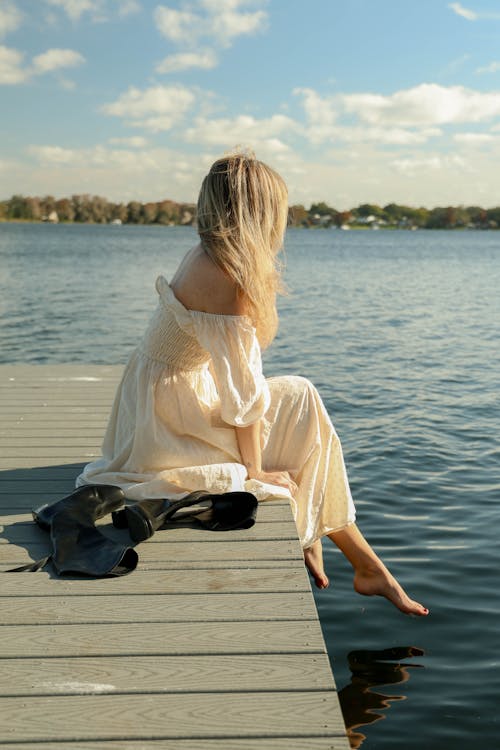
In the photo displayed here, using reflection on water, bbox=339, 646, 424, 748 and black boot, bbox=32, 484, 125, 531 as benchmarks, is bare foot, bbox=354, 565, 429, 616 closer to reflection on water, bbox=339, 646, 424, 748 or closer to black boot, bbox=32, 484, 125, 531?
reflection on water, bbox=339, 646, 424, 748

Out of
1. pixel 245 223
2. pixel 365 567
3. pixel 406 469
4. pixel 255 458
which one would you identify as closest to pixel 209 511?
pixel 255 458

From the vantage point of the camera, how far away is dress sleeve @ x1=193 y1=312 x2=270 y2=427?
301 centimetres

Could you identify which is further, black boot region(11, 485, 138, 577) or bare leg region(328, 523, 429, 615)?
bare leg region(328, 523, 429, 615)

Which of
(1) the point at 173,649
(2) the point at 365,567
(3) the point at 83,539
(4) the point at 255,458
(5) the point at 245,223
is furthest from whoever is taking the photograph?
(2) the point at 365,567

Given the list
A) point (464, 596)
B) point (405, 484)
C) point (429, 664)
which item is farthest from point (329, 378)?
point (429, 664)

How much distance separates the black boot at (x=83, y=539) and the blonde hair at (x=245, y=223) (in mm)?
890

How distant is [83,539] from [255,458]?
0.74 m

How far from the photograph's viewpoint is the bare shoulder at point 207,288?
3012mm

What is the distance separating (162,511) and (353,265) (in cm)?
3985

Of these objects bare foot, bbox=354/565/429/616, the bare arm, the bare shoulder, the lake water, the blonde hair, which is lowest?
the lake water

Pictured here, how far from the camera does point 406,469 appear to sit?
6781mm

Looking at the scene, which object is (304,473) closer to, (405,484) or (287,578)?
(287,578)

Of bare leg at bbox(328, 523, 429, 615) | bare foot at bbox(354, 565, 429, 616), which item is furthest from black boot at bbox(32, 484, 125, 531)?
bare foot at bbox(354, 565, 429, 616)

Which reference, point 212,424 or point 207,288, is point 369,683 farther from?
point 207,288
